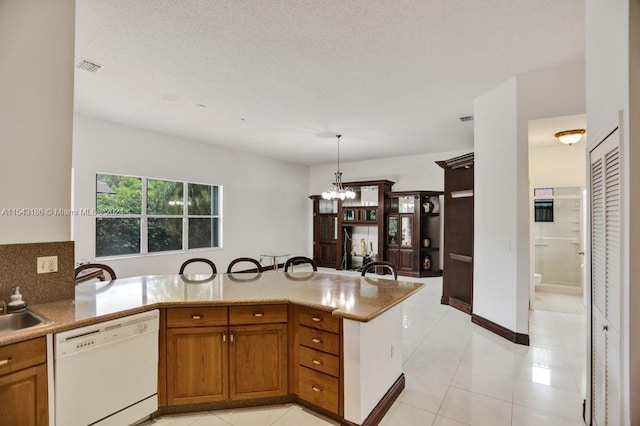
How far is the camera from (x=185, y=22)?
8.52 ft

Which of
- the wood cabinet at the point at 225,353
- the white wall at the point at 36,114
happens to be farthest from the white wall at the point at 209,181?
the wood cabinet at the point at 225,353

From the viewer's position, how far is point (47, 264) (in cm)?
221

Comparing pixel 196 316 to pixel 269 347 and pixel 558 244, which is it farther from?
pixel 558 244

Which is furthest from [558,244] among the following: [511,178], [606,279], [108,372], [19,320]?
[19,320]

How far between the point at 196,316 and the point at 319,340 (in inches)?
35.8

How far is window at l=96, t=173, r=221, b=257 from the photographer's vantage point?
5277 millimetres

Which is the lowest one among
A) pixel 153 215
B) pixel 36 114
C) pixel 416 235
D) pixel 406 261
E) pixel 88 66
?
pixel 406 261

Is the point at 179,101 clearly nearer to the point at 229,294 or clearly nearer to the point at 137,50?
the point at 137,50

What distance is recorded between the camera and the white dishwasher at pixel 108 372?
180cm

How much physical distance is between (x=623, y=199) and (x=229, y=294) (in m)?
2.44

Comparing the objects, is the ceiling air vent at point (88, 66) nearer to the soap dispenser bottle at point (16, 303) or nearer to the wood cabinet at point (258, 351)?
the soap dispenser bottle at point (16, 303)

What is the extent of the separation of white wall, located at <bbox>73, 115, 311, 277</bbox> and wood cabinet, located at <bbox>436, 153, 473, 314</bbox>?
15.2 ft

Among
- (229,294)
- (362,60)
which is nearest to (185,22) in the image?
(362,60)

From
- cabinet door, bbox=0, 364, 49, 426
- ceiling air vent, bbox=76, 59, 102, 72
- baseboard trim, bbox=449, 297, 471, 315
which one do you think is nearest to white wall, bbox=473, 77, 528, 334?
baseboard trim, bbox=449, 297, 471, 315
